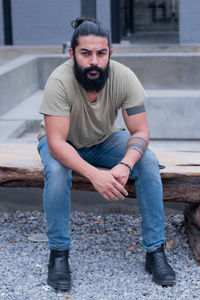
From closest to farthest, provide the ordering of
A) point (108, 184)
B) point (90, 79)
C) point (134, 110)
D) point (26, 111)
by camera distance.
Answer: point (108, 184) → point (90, 79) → point (134, 110) → point (26, 111)

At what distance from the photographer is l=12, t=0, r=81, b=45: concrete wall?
14945mm

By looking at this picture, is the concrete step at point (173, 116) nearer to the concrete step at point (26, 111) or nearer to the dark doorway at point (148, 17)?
the concrete step at point (26, 111)

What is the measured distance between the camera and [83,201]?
13.1 ft

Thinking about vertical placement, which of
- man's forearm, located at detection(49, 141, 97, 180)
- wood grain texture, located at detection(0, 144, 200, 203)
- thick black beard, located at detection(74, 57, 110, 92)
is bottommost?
wood grain texture, located at detection(0, 144, 200, 203)

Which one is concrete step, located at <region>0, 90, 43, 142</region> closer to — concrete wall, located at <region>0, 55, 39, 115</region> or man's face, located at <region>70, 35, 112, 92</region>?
concrete wall, located at <region>0, 55, 39, 115</region>

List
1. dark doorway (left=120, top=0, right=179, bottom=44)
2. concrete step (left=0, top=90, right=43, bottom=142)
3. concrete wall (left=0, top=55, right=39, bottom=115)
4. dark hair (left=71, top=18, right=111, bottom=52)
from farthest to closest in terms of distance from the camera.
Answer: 1. dark doorway (left=120, top=0, right=179, bottom=44)
2. concrete wall (left=0, top=55, right=39, bottom=115)
3. concrete step (left=0, top=90, right=43, bottom=142)
4. dark hair (left=71, top=18, right=111, bottom=52)

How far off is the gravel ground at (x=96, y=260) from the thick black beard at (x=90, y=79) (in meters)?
1.12

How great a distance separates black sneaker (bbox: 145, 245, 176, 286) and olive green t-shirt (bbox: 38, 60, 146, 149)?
2.62ft

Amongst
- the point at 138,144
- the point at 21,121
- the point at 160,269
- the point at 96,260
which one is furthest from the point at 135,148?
the point at 21,121

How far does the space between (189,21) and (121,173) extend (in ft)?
41.2

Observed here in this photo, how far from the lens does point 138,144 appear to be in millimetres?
3045

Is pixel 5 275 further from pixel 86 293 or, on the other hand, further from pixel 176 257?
pixel 176 257

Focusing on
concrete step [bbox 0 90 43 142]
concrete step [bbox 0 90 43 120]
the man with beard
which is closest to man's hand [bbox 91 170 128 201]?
the man with beard

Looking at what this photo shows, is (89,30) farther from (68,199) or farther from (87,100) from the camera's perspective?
(68,199)
